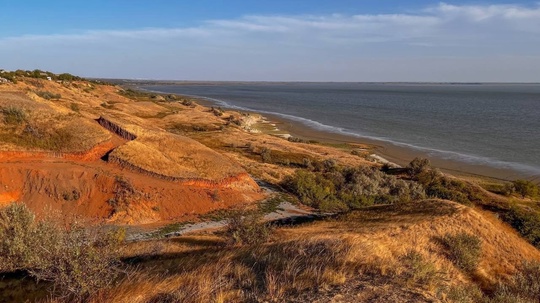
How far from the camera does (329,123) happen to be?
262 feet

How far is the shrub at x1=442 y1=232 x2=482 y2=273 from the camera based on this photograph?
10422 mm

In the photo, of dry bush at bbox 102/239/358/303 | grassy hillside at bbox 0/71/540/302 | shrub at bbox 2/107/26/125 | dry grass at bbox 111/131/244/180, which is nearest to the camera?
dry bush at bbox 102/239/358/303

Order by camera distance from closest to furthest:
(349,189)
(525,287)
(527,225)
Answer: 1. (525,287)
2. (527,225)
3. (349,189)

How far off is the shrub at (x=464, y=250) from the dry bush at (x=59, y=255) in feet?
27.1

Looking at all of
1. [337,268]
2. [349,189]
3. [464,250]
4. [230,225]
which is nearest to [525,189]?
[349,189]

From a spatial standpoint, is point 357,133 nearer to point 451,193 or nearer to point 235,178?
point 451,193

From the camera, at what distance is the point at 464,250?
35.0ft

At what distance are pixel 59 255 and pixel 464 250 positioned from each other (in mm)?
9393

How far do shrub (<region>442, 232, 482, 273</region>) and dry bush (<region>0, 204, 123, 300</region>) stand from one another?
826 cm

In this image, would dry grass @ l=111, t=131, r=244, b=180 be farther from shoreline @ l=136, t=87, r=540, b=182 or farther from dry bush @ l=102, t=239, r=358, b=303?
shoreline @ l=136, t=87, r=540, b=182

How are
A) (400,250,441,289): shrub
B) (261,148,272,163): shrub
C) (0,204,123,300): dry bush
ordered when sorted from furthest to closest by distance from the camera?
(261,148,272,163): shrub, (400,250,441,289): shrub, (0,204,123,300): dry bush

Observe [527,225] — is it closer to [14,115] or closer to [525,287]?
[525,287]

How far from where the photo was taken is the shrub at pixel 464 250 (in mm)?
10422

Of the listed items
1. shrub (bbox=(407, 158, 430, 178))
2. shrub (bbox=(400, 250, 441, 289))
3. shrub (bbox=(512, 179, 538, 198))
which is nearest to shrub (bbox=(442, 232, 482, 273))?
shrub (bbox=(400, 250, 441, 289))
